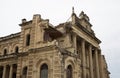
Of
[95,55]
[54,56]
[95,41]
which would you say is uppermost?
[95,41]

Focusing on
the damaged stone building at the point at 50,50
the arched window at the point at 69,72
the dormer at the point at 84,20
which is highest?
the dormer at the point at 84,20

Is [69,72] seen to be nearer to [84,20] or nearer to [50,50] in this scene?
[50,50]

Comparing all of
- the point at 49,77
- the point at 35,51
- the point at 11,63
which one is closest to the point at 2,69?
the point at 11,63

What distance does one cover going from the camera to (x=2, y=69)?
41.0 m

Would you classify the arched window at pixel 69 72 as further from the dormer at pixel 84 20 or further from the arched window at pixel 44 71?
the dormer at pixel 84 20

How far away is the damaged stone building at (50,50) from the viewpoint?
2984 cm

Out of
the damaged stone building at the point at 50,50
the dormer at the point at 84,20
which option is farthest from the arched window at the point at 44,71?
the dormer at the point at 84,20

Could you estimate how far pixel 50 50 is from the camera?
30094mm

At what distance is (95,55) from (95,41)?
3.26 metres

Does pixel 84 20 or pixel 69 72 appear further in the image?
pixel 84 20

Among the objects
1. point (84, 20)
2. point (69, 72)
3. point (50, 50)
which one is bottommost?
point (69, 72)

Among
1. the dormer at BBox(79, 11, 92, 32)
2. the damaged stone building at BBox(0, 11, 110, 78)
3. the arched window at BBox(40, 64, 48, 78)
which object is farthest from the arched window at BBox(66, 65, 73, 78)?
the dormer at BBox(79, 11, 92, 32)

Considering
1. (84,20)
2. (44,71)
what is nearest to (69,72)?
(44,71)

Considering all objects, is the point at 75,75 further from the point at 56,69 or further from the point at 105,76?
the point at 105,76
